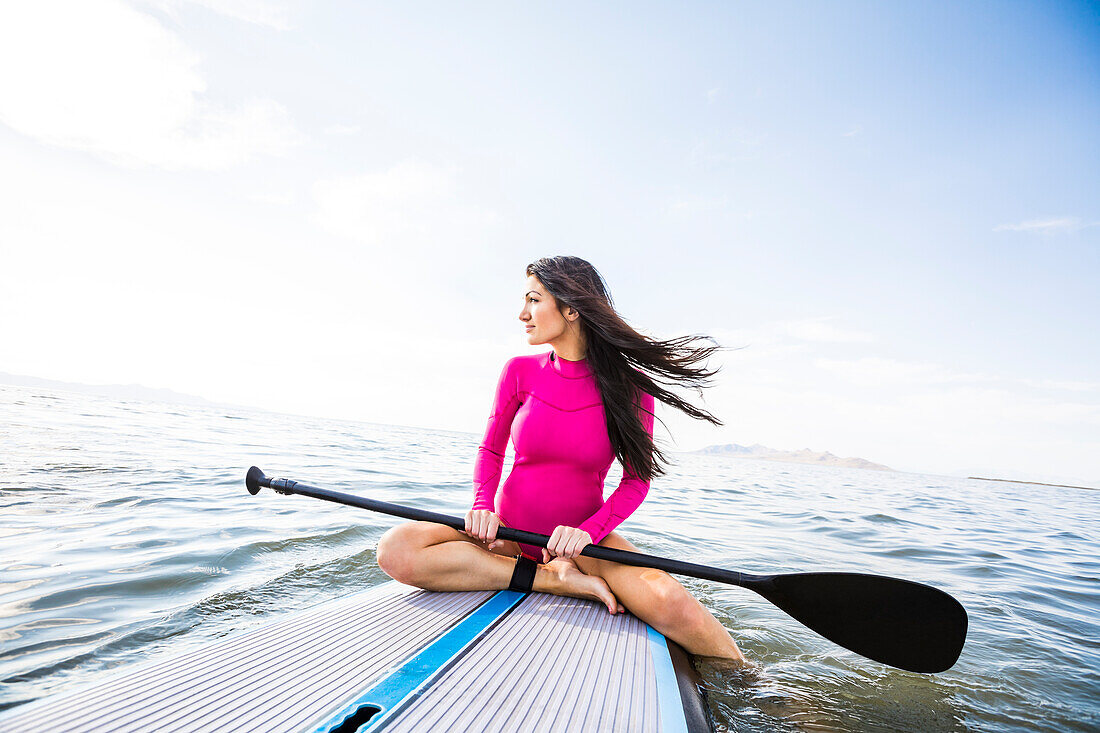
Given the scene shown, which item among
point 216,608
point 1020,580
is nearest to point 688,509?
point 1020,580

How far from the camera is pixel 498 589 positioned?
2367 millimetres

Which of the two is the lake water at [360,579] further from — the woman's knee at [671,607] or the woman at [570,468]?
the woman at [570,468]

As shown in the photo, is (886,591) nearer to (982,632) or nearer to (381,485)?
(982,632)

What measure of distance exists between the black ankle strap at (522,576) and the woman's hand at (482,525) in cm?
23

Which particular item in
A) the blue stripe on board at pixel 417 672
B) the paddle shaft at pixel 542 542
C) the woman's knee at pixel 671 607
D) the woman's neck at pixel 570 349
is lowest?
the blue stripe on board at pixel 417 672

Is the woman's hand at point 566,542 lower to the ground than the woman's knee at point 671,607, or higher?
higher

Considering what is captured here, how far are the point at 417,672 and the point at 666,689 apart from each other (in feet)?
2.36

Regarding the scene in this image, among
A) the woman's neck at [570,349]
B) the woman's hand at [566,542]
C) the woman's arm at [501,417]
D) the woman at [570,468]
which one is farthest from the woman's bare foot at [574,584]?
the woman's neck at [570,349]

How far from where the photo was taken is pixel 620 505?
2.56 meters

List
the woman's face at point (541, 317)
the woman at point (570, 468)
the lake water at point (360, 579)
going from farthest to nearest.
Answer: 1. the woman's face at point (541, 317)
2. the woman at point (570, 468)
3. the lake water at point (360, 579)

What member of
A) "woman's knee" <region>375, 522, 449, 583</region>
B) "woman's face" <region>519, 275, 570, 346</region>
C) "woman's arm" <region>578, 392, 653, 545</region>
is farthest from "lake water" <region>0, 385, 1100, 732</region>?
"woman's face" <region>519, 275, 570, 346</region>

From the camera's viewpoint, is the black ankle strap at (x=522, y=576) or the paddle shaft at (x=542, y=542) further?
the black ankle strap at (x=522, y=576)

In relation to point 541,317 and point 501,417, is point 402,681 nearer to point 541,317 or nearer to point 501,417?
point 501,417

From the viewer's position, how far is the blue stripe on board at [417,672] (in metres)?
1.22
